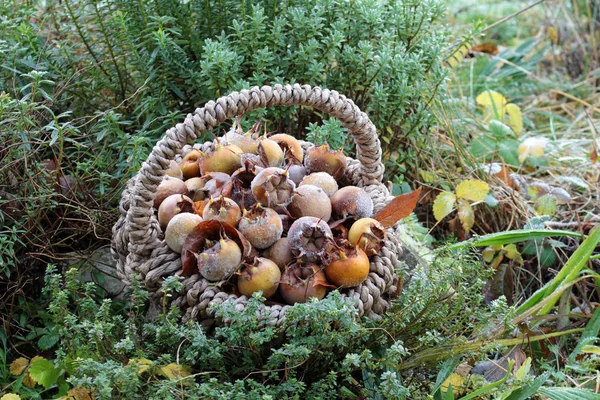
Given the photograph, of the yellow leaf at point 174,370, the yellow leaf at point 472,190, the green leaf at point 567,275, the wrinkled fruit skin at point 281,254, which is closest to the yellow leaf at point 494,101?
the yellow leaf at point 472,190

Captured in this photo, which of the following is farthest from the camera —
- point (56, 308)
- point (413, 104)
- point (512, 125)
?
point (512, 125)

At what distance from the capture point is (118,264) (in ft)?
6.15

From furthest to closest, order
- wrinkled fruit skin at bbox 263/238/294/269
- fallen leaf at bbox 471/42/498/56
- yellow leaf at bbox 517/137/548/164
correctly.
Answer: fallen leaf at bbox 471/42/498/56 < yellow leaf at bbox 517/137/548/164 < wrinkled fruit skin at bbox 263/238/294/269

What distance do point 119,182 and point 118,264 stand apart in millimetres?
364

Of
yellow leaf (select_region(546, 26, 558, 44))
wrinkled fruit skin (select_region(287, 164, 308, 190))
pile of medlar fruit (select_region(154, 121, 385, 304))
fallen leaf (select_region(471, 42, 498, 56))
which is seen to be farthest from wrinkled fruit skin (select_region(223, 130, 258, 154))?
yellow leaf (select_region(546, 26, 558, 44))

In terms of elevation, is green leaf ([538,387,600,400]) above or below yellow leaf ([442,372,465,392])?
above

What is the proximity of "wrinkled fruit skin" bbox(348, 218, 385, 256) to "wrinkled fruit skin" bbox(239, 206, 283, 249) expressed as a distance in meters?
0.19

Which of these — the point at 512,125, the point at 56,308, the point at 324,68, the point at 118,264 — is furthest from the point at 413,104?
the point at 56,308

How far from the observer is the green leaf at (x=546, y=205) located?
2594 millimetres

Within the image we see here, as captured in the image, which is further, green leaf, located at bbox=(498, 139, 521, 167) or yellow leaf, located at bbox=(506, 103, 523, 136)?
yellow leaf, located at bbox=(506, 103, 523, 136)

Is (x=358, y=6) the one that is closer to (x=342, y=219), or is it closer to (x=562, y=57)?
(x=342, y=219)

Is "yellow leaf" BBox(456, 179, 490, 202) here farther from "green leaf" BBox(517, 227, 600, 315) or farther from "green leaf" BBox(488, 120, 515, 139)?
"green leaf" BBox(488, 120, 515, 139)

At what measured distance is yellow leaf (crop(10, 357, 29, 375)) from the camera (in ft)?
6.20

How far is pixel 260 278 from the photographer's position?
162cm
